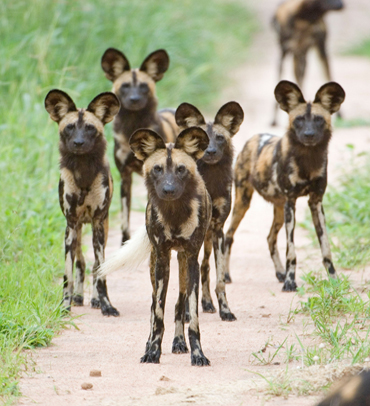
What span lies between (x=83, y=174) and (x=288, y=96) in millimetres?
1362

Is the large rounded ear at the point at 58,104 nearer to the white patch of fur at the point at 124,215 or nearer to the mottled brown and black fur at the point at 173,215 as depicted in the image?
the mottled brown and black fur at the point at 173,215

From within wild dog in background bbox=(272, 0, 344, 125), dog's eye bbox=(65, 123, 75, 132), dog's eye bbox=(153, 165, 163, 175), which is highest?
wild dog in background bbox=(272, 0, 344, 125)

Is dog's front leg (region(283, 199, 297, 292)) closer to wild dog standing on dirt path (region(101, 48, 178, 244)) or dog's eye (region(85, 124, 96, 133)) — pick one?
wild dog standing on dirt path (region(101, 48, 178, 244))

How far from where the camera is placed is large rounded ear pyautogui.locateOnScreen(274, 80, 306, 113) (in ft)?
15.2

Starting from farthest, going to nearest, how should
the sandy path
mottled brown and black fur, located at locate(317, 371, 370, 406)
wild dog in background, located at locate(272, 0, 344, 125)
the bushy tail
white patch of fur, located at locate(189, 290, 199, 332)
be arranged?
wild dog in background, located at locate(272, 0, 344, 125) → the bushy tail → white patch of fur, located at locate(189, 290, 199, 332) → the sandy path → mottled brown and black fur, located at locate(317, 371, 370, 406)

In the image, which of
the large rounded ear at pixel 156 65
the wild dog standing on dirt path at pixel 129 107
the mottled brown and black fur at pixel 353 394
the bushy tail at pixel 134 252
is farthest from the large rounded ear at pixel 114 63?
the mottled brown and black fur at pixel 353 394

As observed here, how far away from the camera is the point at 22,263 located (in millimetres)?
4242

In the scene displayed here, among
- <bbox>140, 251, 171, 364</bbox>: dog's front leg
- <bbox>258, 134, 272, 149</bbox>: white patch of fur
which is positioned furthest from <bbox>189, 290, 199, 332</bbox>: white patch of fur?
<bbox>258, 134, 272, 149</bbox>: white patch of fur

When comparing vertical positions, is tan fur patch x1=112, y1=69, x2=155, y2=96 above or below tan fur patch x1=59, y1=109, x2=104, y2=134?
above

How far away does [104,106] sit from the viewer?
4262 mm

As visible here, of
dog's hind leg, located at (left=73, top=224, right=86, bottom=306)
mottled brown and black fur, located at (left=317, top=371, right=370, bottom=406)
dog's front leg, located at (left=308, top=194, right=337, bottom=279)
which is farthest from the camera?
dog's front leg, located at (left=308, top=194, right=337, bottom=279)

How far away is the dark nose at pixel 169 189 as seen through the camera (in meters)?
3.15

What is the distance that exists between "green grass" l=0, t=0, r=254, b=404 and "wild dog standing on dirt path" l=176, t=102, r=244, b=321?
2.76ft

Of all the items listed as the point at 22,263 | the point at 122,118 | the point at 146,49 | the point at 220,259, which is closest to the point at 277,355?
the point at 220,259
